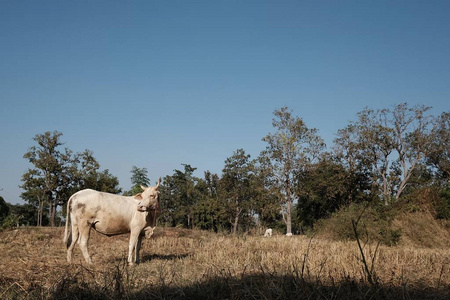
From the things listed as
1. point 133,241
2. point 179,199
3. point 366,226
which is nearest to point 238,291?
point 133,241

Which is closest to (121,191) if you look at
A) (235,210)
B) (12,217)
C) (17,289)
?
(235,210)

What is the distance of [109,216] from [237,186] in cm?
5304

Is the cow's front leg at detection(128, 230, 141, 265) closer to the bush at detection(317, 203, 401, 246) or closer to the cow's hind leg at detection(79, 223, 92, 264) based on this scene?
the cow's hind leg at detection(79, 223, 92, 264)

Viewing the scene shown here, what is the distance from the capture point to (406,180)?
46312 millimetres

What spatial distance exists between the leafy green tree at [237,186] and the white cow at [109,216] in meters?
51.2

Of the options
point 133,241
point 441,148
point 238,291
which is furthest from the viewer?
point 441,148

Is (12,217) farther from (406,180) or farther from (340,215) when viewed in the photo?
(406,180)

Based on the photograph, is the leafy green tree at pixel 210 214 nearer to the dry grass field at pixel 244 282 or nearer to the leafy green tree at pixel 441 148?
the leafy green tree at pixel 441 148

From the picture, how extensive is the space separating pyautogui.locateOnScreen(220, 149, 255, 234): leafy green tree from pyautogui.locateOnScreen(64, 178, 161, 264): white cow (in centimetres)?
5121

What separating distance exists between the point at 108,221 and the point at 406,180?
4500cm

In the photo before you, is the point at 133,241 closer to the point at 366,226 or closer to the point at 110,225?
the point at 110,225

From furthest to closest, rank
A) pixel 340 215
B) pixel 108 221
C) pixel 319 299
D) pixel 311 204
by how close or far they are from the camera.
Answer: pixel 311 204 → pixel 340 215 → pixel 108 221 → pixel 319 299

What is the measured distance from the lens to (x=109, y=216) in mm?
10250

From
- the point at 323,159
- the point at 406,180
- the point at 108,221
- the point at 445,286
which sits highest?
the point at 323,159
